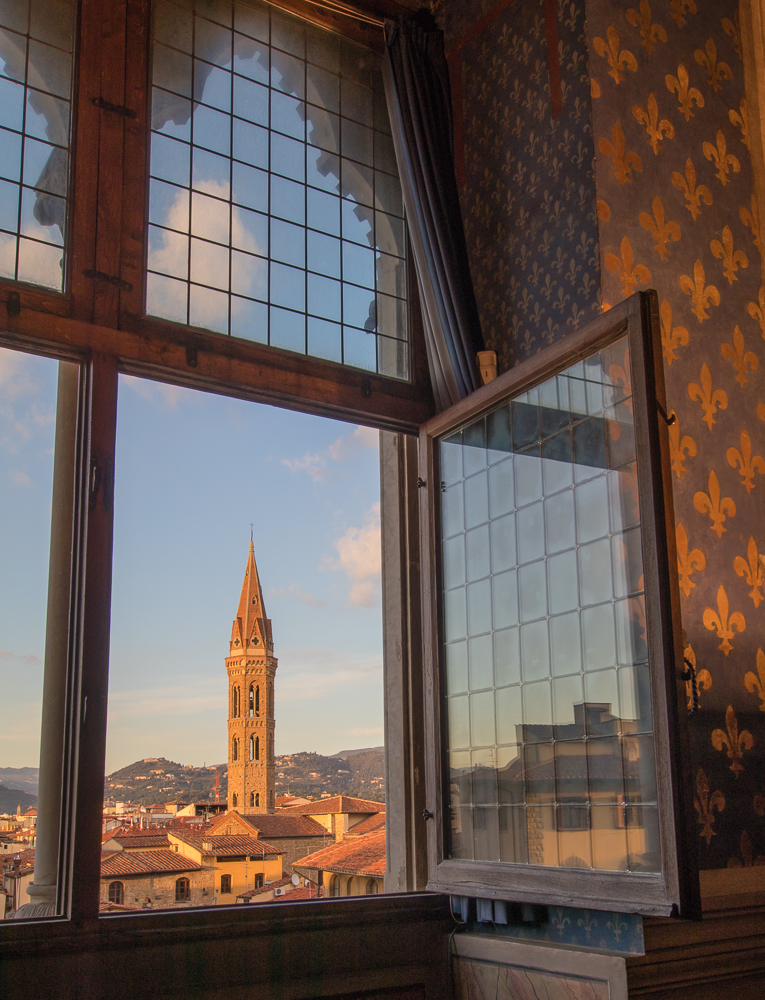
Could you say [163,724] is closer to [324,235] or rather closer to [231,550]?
[231,550]

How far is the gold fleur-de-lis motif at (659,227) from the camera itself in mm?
3016

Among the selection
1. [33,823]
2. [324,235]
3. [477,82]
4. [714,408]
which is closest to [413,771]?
[33,823]

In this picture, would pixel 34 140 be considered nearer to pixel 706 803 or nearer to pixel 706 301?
pixel 706 301

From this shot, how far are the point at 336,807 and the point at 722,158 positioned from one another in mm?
3496

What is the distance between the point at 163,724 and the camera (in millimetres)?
4871

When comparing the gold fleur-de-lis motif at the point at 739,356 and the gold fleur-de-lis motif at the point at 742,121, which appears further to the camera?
the gold fleur-de-lis motif at the point at 742,121

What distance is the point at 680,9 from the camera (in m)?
3.34

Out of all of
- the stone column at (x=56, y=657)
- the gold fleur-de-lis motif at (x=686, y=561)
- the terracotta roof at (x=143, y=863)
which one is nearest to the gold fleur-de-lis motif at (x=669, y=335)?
the gold fleur-de-lis motif at (x=686, y=561)

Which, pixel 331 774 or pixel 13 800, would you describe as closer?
pixel 13 800

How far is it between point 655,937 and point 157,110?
2979 mm

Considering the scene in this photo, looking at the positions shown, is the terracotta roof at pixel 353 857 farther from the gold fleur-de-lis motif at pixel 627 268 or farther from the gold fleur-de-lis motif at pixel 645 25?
the gold fleur-de-lis motif at pixel 645 25

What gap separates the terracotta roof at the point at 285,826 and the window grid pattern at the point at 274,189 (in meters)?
2.17

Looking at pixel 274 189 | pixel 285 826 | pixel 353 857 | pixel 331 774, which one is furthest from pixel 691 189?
pixel 331 774

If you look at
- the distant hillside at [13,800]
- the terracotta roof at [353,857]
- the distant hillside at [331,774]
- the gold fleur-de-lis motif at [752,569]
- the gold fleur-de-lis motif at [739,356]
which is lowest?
the terracotta roof at [353,857]
